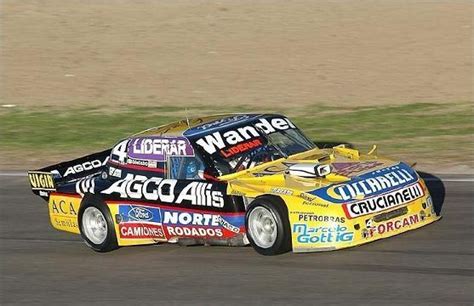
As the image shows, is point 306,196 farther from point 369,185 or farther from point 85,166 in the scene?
point 85,166

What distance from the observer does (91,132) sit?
2009cm

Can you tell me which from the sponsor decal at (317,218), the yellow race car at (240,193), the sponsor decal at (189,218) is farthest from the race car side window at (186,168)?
the sponsor decal at (317,218)

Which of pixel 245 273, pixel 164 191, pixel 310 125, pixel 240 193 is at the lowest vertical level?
pixel 245 273

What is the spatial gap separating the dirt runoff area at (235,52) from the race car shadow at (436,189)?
725 cm

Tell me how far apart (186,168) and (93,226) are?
125 cm

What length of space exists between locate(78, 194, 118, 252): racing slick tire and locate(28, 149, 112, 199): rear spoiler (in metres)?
0.93

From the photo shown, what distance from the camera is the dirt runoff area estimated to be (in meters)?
23.7

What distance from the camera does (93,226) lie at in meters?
12.3

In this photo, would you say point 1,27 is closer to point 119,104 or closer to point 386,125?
point 119,104

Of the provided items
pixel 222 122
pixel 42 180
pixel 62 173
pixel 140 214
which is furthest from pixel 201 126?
pixel 42 180

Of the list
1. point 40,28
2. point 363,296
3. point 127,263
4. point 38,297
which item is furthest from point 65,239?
point 40,28

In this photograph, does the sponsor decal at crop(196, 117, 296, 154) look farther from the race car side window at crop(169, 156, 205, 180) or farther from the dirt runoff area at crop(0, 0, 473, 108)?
the dirt runoff area at crop(0, 0, 473, 108)

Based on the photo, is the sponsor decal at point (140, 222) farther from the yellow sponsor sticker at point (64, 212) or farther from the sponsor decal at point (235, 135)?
the sponsor decal at point (235, 135)

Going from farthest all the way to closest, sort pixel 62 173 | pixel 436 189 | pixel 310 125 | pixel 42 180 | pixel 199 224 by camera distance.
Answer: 1. pixel 310 125
2. pixel 436 189
3. pixel 62 173
4. pixel 42 180
5. pixel 199 224
